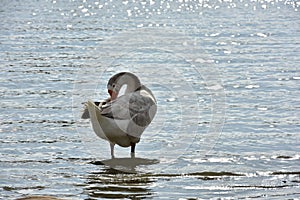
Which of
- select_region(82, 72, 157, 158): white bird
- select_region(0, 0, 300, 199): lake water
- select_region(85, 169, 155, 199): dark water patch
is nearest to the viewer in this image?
select_region(85, 169, 155, 199): dark water patch

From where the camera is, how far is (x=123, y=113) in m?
7.39

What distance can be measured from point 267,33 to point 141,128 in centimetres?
946

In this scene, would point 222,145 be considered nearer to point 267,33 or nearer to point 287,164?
point 287,164

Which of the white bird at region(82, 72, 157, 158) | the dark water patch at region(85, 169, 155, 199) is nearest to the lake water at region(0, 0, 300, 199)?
the dark water patch at region(85, 169, 155, 199)

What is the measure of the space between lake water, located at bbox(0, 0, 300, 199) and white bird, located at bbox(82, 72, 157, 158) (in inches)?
12.2

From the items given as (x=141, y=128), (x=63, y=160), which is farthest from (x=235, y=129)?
(x=63, y=160)

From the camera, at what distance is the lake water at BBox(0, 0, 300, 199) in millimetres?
6906

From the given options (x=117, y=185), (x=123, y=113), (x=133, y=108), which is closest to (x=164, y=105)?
(x=133, y=108)

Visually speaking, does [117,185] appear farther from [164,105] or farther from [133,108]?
[164,105]

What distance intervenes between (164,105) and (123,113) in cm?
266

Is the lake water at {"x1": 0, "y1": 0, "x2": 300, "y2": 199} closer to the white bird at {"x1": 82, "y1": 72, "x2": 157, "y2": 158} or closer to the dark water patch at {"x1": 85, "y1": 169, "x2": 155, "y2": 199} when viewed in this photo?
the dark water patch at {"x1": 85, "y1": 169, "x2": 155, "y2": 199}

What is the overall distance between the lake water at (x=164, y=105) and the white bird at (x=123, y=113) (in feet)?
1.01

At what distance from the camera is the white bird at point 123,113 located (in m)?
7.31

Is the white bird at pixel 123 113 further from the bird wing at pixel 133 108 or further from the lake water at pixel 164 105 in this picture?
the lake water at pixel 164 105
